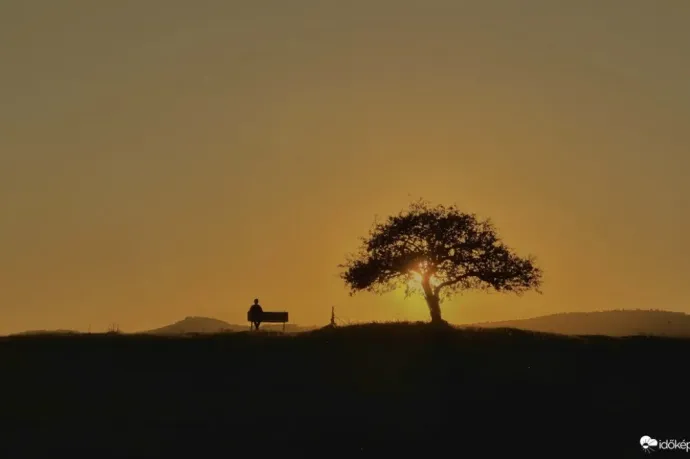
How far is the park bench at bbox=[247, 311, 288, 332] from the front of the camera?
60562 mm

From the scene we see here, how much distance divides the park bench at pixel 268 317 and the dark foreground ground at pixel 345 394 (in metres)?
5.20

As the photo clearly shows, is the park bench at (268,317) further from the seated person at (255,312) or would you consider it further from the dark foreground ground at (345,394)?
the dark foreground ground at (345,394)

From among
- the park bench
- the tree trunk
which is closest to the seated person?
the park bench

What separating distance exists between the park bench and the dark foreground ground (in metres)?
5.20

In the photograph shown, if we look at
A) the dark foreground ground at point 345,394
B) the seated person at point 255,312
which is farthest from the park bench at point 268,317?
the dark foreground ground at point 345,394

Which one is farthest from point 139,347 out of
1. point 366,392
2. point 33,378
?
point 366,392

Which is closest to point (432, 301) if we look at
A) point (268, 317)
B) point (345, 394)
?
point (268, 317)

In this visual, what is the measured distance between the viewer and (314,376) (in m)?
45.5

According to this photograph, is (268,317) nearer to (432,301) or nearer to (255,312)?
(255,312)

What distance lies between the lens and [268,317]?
2406 inches

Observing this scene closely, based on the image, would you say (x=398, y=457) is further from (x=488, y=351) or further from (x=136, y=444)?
(x=488, y=351)

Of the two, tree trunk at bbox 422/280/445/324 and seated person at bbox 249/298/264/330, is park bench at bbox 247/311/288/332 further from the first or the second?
tree trunk at bbox 422/280/445/324

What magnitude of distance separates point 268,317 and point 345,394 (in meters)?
19.3

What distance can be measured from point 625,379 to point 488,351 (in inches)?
297
